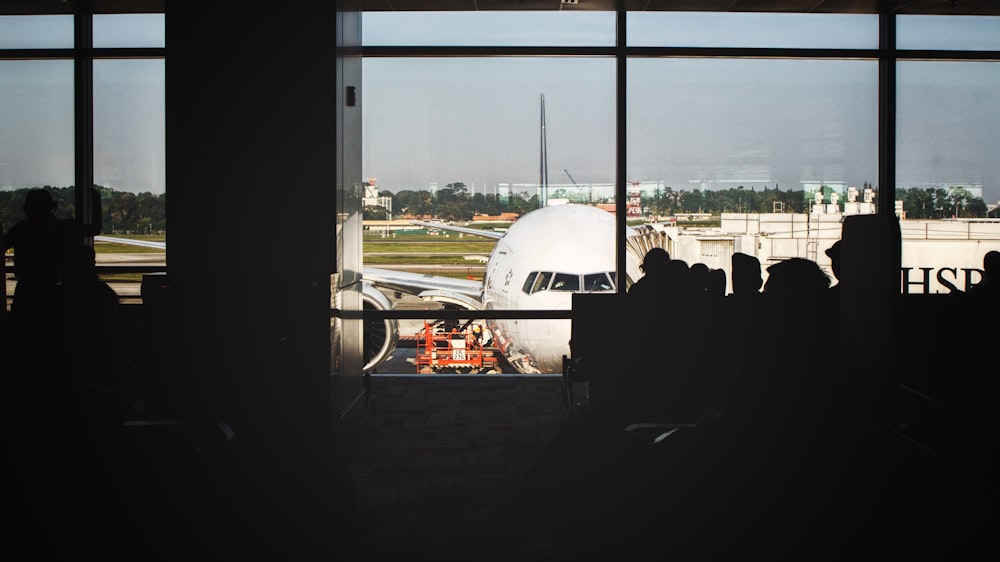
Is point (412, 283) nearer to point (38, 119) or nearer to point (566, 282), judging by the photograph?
point (566, 282)

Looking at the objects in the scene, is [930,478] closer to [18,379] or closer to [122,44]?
[18,379]

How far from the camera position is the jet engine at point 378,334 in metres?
5.88

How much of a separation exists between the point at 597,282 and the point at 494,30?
2.05m

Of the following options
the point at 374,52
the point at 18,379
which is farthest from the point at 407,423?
the point at 374,52

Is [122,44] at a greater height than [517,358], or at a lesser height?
greater

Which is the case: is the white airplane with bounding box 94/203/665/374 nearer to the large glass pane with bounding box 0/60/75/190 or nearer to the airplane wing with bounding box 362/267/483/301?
the airplane wing with bounding box 362/267/483/301

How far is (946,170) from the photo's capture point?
595 centimetres

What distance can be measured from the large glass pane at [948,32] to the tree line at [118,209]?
18.4 ft

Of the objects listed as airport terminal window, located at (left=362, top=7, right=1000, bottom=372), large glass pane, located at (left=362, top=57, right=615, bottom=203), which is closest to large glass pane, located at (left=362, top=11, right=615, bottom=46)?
airport terminal window, located at (left=362, top=7, right=1000, bottom=372)

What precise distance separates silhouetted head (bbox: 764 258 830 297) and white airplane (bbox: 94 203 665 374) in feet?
10.5

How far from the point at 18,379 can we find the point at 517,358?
4154mm

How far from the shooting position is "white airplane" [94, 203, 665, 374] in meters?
5.94

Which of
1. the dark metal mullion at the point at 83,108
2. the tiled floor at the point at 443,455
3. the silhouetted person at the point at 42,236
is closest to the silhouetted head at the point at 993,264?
the tiled floor at the point at 443,455

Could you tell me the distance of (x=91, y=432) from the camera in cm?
218
